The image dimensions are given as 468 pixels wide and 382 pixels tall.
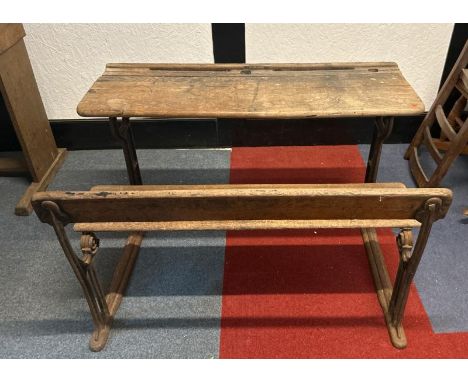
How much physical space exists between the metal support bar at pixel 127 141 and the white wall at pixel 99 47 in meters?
Result: 0.62

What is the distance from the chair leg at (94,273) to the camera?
1.27 m

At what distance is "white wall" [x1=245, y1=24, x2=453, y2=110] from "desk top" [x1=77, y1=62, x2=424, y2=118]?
552 millimetres

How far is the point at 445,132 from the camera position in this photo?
6.77 ft

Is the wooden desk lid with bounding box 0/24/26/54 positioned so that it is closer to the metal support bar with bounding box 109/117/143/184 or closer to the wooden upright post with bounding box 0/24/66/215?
the wooden upright post with bounding box 0/24/66/215

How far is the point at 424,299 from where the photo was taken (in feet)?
5.50

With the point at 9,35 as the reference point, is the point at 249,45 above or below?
below

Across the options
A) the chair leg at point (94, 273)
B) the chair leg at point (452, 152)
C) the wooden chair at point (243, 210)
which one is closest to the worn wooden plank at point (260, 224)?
the wooden chair at point (243, 210)

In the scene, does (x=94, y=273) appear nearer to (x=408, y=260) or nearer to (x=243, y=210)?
(x=243, y=210)

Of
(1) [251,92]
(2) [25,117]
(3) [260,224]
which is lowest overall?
(2) [25,117]

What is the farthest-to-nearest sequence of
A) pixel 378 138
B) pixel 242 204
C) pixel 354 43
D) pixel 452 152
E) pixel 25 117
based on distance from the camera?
pixel 354 43
pixel 25 117
pixel 452 152
pixel 378 138
pixel 242 204

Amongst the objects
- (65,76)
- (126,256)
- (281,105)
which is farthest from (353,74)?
(65,76)

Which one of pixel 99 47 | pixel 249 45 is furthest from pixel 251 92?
pixel 99 47

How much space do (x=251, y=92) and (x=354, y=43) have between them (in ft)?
3.24

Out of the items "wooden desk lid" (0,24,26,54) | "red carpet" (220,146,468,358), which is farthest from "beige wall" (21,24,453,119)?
"red carpet" (220,146,468,358)
